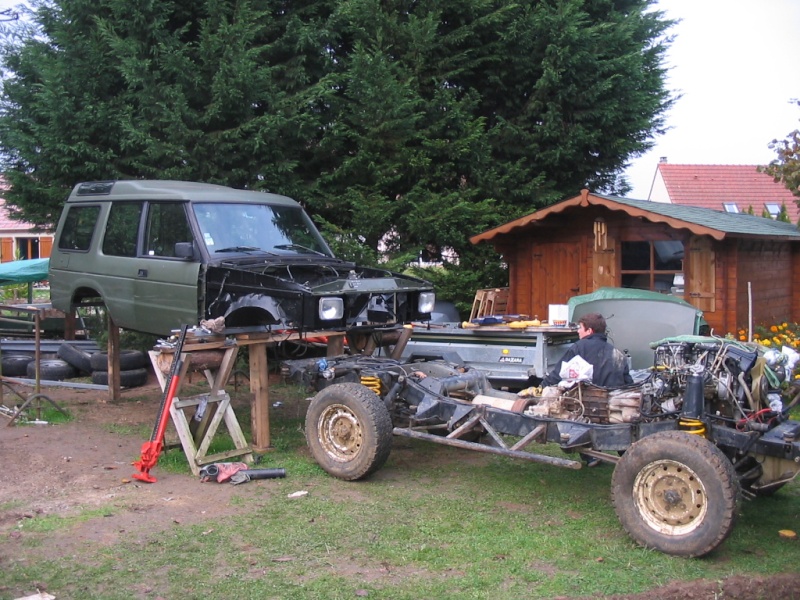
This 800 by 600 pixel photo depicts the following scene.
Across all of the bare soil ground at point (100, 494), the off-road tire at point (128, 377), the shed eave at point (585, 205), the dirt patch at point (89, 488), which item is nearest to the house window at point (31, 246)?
the off-road tire at point (128, 377)

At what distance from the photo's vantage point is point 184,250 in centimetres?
805

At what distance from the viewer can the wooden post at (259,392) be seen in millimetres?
8055

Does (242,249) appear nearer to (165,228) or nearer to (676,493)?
(165,228)

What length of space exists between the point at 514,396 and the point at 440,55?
9298mm

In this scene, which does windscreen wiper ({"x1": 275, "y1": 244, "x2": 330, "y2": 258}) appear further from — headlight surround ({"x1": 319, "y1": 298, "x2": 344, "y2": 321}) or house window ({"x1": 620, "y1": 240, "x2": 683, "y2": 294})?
house window ({"x1": 620, "y1": 240, "x2": 683, "y2": 294})

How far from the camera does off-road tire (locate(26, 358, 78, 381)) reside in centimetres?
1266

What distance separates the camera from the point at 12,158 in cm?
1488

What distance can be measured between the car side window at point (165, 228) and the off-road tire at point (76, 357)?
4.85 meters

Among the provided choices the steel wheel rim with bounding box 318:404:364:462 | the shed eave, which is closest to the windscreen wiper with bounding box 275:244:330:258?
the steel wheel rim with bounding box 318:404:364:462

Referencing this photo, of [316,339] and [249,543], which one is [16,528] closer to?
[249,543]

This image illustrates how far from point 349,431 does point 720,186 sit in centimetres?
3653

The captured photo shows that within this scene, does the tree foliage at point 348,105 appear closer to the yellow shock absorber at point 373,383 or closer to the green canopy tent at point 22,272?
the green canopy tent at point 22,272

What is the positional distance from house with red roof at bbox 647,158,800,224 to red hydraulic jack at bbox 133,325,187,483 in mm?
34181

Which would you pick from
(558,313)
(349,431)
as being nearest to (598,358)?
(349,431)
